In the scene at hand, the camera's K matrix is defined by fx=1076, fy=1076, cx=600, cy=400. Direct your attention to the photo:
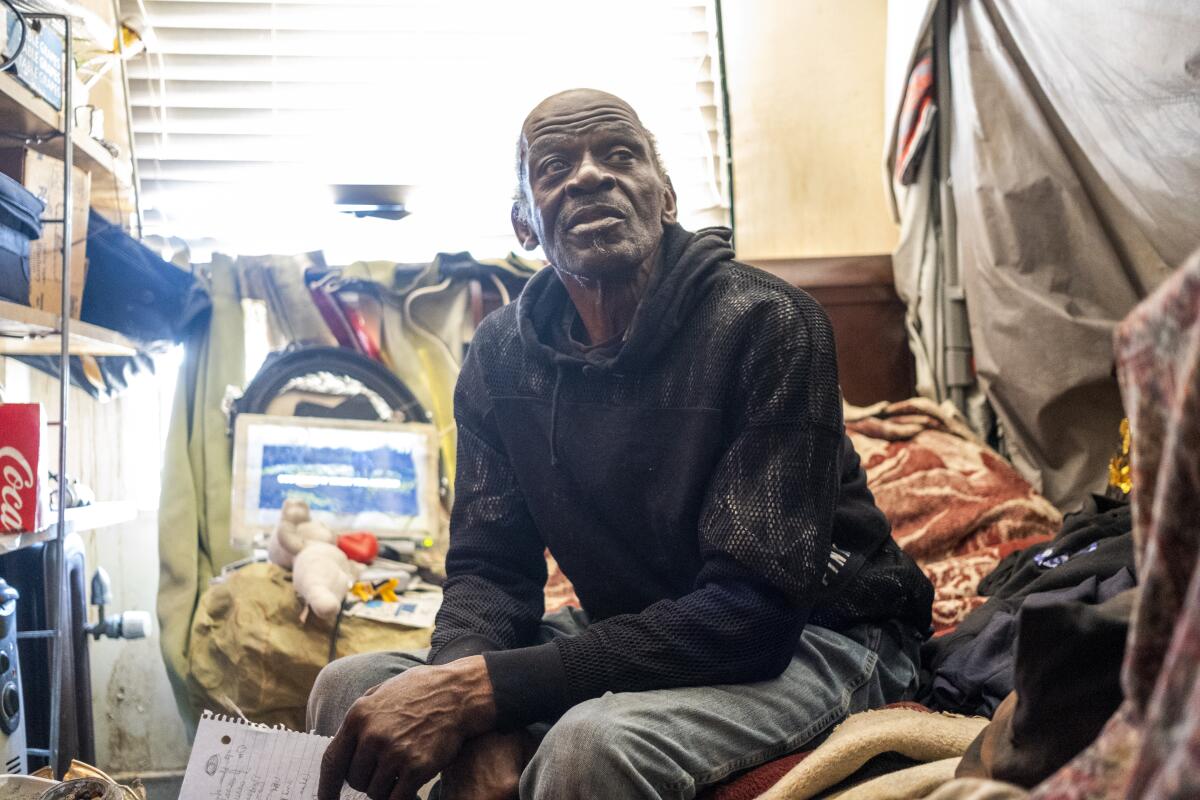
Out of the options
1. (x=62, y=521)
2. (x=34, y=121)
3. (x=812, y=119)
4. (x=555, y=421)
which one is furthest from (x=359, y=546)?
(x=812, y=119)

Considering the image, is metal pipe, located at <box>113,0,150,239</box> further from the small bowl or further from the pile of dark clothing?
the pile of dark clothing

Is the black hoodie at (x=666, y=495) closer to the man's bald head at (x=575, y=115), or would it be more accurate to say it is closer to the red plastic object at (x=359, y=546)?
the man's bald head at (x=575, y=115)

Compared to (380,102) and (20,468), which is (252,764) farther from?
(380,102)

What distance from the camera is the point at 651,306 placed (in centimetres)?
144

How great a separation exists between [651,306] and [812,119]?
1877mm

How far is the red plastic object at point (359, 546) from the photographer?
2.61 m

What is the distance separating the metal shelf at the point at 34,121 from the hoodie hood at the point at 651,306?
97 centimetres

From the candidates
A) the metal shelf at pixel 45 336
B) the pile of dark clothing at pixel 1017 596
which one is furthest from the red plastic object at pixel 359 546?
the pile of dark clothing at pixel 1017 596

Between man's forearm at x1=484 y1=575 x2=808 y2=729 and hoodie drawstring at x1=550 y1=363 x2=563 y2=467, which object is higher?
hoodie drawstring at x1=550 y1=363 x2=563 y2=467

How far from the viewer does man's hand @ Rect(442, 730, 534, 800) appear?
4.08 feet

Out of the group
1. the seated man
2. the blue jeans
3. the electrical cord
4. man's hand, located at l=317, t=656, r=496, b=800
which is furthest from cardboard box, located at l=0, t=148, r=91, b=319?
man's hand, located at l=317, t=656, r=496, b=800

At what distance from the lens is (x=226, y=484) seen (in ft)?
9.31

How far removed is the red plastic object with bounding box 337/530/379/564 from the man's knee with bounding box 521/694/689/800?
1503 millimetres

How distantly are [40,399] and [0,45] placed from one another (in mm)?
1255
